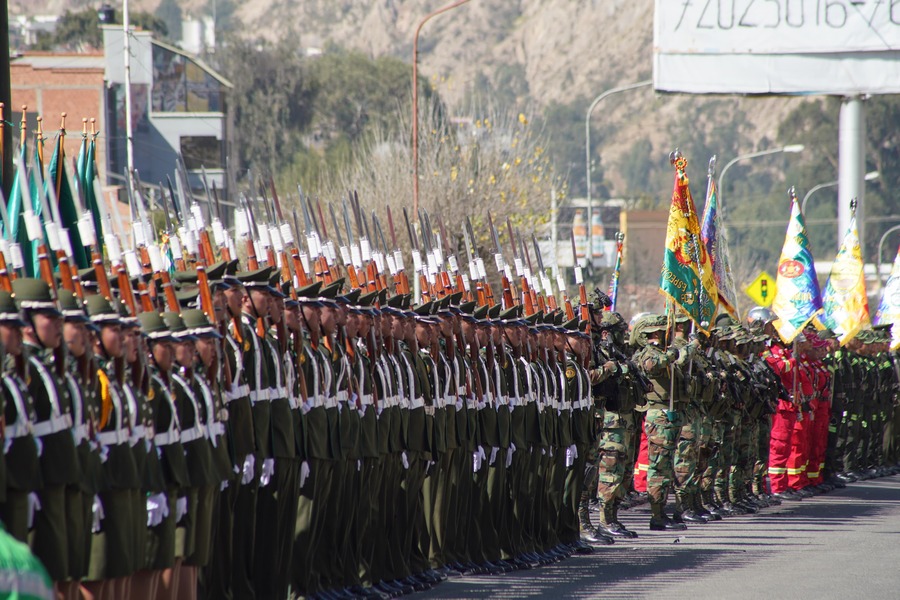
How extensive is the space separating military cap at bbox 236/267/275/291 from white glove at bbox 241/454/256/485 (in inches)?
35.6

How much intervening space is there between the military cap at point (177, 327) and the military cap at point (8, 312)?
4.63 ft

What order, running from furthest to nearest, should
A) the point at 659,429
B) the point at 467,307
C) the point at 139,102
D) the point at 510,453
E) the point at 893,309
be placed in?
the point at 139,102
the point at 893,309
the point at 659,429
the point at 510,453
the point at 467,307

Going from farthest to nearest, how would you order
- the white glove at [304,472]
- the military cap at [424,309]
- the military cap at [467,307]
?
the military cap at [467,307] < the military cap at [424,309] < the white glove at [304,472]

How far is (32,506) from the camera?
657 centimetres

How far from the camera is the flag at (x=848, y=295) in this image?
72.0ft

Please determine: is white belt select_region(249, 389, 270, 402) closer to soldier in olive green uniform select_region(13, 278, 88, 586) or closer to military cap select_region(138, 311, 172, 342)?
military cap select_region(138, 311, 172, 342)

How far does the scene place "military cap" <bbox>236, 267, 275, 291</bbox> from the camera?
349 inches

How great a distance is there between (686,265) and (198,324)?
312 inches

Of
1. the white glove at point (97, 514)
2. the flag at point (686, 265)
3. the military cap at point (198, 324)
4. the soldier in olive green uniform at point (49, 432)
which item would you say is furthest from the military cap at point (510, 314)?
the soldier in olive green uniform at point (49, 432)

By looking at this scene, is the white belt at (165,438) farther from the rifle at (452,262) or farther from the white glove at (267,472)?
the rifle at (452,262)

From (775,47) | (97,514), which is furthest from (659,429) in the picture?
(775,47)

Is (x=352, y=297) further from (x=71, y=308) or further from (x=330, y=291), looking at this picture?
(x=71, y=308)

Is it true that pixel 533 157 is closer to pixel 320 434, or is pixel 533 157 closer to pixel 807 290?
pixel 807 290

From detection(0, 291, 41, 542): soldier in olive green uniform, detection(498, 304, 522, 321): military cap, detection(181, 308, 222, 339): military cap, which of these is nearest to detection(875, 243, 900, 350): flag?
detection(498, 304, 522, 321): military cap
